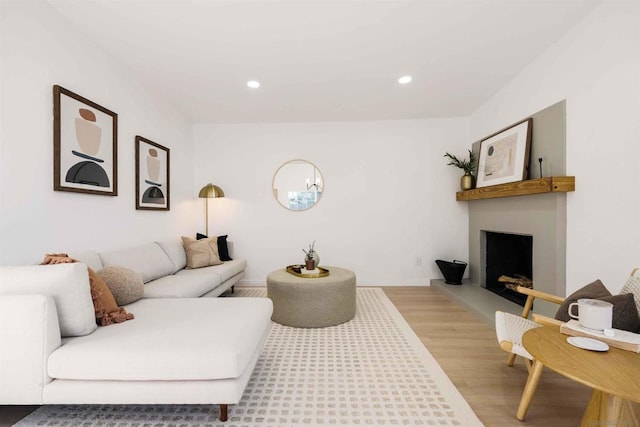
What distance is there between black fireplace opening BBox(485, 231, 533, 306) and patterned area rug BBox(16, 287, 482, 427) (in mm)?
1918

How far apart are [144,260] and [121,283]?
0.72 metres

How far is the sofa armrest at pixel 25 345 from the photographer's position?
1.33m

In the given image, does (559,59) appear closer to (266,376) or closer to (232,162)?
(266,376)

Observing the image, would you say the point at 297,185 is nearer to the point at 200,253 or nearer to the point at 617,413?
the point at 200,253

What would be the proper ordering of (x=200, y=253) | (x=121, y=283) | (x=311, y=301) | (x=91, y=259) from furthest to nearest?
(x=200, y=253) < (x=311, y=301) < (x=91, y=259) < (x=121, y=283)

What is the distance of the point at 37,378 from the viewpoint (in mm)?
1362

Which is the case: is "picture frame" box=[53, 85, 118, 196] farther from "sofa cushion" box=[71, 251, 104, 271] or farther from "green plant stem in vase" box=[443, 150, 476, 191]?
"green plant stem in vase" box=[443, 150, 476, 191]

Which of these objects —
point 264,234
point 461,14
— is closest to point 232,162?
point 264,234

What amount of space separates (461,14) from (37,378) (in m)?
3.41

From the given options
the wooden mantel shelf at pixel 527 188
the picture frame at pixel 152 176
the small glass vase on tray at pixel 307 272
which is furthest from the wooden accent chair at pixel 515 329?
the picture frame at pixel 152 176

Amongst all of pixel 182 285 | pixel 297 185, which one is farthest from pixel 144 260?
A: pixel 297 185

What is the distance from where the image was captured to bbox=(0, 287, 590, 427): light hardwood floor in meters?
1.55

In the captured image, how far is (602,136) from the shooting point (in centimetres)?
204

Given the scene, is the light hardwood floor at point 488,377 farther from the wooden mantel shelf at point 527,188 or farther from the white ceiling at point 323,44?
the white ceiling at point 323,44
